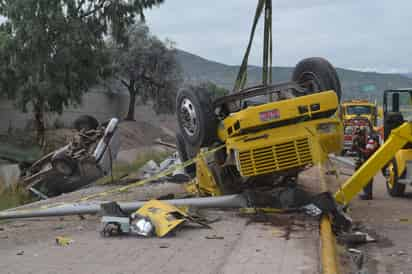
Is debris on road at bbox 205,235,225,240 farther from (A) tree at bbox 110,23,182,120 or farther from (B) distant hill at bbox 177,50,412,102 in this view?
(A) tree at bbox 110,23,182,120

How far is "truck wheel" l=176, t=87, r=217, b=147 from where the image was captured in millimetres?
9648

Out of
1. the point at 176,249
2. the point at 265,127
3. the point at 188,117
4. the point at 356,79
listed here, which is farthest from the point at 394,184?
the point at 356,79

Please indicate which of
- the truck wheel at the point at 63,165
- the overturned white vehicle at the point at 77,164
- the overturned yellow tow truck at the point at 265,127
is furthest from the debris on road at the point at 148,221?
the truck wheel at the point at 63,165

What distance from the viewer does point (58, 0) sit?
84.6ft

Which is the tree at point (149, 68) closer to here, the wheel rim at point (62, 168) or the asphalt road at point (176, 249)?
the wheel rim at point (62, 168)

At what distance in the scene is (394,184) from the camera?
13773 millimetres

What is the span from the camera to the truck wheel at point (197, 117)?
965 centimetres

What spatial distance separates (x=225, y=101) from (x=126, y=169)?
39.5 feet

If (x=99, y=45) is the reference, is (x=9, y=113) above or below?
below

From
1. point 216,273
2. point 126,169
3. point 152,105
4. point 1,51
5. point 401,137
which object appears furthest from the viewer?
point 152,105

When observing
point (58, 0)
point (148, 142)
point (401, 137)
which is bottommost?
point (148, 142)

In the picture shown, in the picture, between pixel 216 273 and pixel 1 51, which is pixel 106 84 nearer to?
pixel 1 51

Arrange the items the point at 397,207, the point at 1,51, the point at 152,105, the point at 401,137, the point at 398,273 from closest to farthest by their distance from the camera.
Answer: the point at 398,273, the point at 401,137, the point at 397,207, the point at 1,51, the point at 152,105

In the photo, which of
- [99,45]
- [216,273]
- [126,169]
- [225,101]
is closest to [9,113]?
[99,45]
